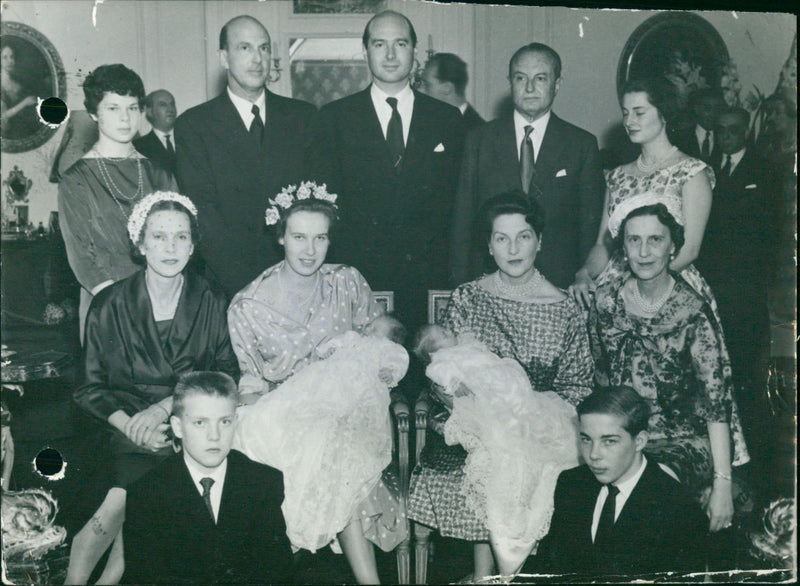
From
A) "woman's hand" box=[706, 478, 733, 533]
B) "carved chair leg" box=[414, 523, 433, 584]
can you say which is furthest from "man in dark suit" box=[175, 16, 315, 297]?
"woman's hand" box=[706, 478, 733, 533]

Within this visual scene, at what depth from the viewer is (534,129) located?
332 centimetres

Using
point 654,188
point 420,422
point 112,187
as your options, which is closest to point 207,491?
point 420,422

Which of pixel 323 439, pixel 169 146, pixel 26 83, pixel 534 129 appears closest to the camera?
pixel 323 439

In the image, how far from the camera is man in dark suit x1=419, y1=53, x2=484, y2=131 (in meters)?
3.24

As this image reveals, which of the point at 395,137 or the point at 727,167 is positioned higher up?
the point at 395,137

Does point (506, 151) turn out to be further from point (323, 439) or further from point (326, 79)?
point (323, 439)

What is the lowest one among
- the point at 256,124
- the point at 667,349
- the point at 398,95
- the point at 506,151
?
the point at 667,349

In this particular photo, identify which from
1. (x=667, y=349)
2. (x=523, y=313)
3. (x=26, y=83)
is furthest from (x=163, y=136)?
(x=667, y=349)

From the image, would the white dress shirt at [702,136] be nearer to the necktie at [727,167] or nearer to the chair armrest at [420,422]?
the necktie at [727,167]

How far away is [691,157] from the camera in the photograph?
132 inches

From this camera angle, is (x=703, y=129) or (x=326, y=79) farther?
(x=703, y=129)

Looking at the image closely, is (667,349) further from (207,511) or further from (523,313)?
(207,511)

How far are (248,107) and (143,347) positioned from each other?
105cm

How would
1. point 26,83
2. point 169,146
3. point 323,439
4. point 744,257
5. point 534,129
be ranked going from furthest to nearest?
point 744,257 < point 534,129 < point 169,146 < point 26,83 < point 323,439
